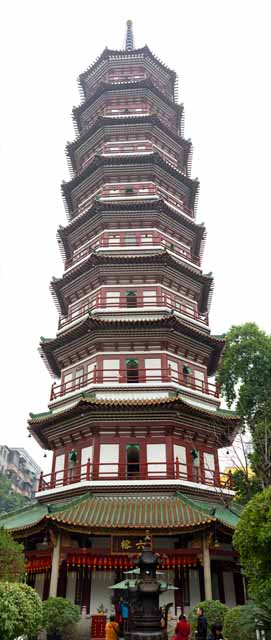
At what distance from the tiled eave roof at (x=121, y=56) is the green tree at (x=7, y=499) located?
162ft

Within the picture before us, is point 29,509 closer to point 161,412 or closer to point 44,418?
point 44,418

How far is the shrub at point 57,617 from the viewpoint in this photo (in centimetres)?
1542

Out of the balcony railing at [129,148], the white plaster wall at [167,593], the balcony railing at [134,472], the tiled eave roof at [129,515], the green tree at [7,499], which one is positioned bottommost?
the white plaster wall at [167,593]

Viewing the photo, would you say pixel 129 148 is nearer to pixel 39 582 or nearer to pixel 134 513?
pixel 134 513

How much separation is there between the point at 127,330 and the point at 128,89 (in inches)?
666

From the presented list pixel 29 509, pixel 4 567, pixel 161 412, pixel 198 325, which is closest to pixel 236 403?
pixel 198 325

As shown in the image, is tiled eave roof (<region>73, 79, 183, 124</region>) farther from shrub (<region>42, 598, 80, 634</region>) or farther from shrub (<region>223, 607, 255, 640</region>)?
shrub (<region>223, 607, 255, 640</region>)

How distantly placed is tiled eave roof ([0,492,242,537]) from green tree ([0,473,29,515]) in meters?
48.5

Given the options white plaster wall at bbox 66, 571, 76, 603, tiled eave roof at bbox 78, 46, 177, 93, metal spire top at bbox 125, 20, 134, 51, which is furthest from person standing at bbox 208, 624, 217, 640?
metal spire top at bbox 125, 20, 134, 51

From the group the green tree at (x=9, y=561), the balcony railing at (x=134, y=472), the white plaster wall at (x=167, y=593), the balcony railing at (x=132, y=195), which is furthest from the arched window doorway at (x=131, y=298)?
the green tree at (x=9, y=561)

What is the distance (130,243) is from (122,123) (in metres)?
8.38

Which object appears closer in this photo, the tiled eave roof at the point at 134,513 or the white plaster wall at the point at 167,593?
the tiled eave roof at the point at 134,513

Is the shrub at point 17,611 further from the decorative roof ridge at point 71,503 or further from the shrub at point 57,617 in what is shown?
the decorative roof ridge at point 71,503

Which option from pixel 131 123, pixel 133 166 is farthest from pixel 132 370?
pixel 131 123
